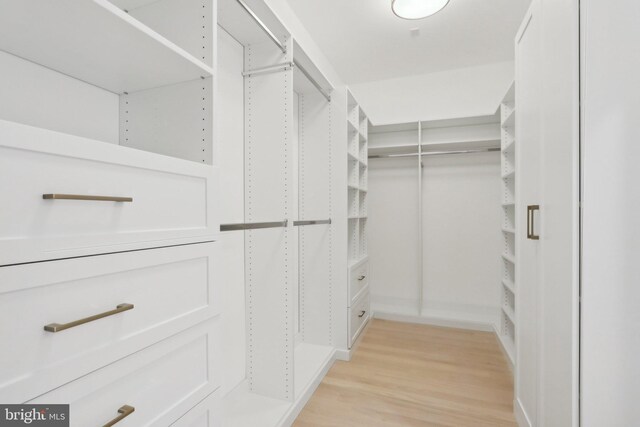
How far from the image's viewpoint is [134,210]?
750mm

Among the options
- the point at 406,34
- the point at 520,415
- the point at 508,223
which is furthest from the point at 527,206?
the point at 406,34

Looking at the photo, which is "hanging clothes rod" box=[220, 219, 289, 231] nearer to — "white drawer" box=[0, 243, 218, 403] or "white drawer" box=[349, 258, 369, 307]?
"white drawer" box=[0, 243, 218, 403]

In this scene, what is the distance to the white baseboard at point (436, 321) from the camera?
3.05m

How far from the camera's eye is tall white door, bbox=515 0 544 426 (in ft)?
4.52

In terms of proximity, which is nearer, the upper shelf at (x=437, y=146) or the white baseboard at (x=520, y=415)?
the white baseboard at (x=520, y=415)

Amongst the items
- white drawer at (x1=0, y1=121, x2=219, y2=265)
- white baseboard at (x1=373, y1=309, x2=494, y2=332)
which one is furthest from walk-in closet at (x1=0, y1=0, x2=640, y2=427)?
white baseboard at (x1=373, y1=309, x2=494, y2=332)

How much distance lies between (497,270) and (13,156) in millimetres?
3642

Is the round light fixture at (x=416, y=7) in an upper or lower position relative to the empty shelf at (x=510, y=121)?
upper

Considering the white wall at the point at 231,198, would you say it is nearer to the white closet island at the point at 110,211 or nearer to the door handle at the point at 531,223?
the white closet island at the point at 110,211

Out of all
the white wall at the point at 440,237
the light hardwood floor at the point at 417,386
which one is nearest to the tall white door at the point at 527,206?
the light hardwood floor at the point at 417,386

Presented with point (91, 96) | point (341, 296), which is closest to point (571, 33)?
point (91, 96)

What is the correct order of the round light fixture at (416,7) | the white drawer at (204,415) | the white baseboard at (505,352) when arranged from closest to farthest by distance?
1. the white drawer at (204,415)
2. the round light fixture at (416,7)
3. the white baseboard at (505,352)

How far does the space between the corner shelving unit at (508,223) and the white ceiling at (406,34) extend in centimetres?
62

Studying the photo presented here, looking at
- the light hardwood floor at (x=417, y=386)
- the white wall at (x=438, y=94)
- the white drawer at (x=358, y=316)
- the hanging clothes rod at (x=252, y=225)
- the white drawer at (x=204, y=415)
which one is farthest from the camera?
the white wall at (x=438, y=94)
